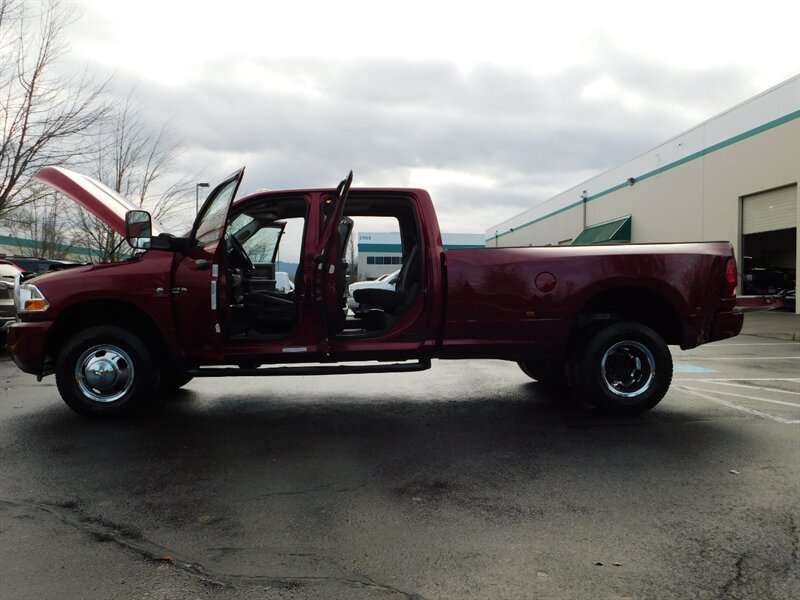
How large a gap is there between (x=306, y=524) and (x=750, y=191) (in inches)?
794

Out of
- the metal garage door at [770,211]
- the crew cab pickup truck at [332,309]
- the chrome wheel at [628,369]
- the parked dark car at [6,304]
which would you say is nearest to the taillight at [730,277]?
the crew cab pickup truck at [332,309]

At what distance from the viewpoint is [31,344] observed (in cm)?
500

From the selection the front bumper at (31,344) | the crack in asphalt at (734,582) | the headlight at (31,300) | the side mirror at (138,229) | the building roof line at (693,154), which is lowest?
the crack in asphalt at (734,582)

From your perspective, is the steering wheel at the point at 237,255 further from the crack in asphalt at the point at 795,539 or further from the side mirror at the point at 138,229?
the crack in asphalt at the point at 795,539

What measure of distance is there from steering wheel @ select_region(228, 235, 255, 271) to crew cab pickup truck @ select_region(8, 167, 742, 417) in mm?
67

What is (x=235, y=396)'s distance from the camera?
636cm

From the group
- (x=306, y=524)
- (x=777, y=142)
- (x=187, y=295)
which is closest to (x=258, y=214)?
(x=187, y=295)

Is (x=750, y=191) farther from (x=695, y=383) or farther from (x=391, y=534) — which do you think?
(x=391, y=534)

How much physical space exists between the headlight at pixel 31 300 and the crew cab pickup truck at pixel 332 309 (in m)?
0.02

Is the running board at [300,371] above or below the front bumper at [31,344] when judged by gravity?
below

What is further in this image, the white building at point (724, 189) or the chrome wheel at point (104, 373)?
the white building at point (724, 189)

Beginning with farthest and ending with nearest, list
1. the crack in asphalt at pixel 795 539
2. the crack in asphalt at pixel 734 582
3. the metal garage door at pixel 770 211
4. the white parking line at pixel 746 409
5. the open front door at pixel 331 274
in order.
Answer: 1. the metal garage door at pixel 770 211
2. the white parking line at pixel 746 409
3. the open front door at pixel 331 274
4. the crack in asphalt at pixel 795 539
5. the crack in asphalt at pixel 734 582

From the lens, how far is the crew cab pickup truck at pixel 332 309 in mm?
4992

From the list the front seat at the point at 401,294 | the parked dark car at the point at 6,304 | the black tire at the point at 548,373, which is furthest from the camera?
the parked dark car at the point at 6,304
